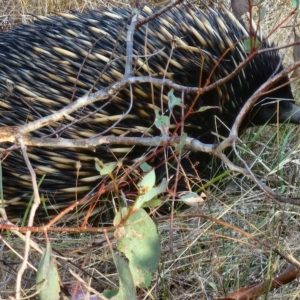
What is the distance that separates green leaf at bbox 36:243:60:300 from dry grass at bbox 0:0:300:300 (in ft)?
0.95

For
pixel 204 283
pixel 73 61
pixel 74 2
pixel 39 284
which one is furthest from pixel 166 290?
pixel 74 2

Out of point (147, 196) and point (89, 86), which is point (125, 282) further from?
point (89, 86)

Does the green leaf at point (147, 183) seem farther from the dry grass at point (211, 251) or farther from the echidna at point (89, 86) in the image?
the echidna at point (89, 86)

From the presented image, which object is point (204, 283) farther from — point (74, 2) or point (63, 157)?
point (74, 2)

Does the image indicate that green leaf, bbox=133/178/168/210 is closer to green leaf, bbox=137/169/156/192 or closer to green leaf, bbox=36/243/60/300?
green leaf, bbox=137/169/156/192

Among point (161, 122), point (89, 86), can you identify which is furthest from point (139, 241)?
point (89, 86)

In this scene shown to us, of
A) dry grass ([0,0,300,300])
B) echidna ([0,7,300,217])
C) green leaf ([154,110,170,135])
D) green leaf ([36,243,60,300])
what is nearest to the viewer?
green leaf ([36,243,60,300])

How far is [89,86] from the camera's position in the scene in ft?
7.45

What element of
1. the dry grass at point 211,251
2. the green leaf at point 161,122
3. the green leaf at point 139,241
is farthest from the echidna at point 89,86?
the green leaf at point 139,241

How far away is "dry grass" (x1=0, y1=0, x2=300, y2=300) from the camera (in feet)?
5.24

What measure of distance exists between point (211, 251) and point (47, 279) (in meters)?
0.79

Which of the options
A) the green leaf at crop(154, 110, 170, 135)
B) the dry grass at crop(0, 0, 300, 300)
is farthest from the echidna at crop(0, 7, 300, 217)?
the green leaf at crop(154, 110, 170, 135)

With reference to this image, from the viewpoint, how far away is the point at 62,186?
2.33 metres

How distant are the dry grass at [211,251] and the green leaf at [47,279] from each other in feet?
0.95
